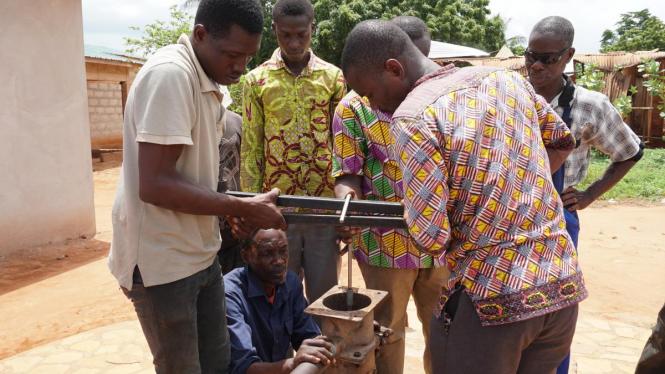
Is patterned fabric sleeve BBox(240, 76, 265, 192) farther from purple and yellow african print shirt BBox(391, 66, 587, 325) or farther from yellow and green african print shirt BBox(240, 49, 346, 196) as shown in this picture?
purple and yellow african print shirt BBox(391, 66, 587, 325)

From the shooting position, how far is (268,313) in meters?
2.90

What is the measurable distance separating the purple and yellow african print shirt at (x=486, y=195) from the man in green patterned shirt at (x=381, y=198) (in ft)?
3.20

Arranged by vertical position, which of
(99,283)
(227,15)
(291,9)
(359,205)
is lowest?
(99,283)

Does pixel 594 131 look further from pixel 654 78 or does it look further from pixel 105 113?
pixel 105 113

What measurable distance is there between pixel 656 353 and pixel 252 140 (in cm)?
235

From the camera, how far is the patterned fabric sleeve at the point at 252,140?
3.36 metres

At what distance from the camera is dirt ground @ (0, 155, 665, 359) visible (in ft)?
16.1

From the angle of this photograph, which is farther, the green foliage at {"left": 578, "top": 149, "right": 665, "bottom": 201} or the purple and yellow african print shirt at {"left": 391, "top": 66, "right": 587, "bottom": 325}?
the green foliage at {"left": 578, "top": 149, "right": 665, "bottom": 201}

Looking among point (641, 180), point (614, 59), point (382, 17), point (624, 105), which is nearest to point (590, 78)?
point (624, 105)

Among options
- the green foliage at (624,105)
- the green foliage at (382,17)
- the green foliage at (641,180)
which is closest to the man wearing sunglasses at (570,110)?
the green foliage at (641,180)

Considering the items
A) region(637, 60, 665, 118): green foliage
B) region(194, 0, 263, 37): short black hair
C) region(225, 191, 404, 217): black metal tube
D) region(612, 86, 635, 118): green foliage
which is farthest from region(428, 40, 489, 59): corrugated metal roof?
region(225, 191, 404, 217): black metal tube

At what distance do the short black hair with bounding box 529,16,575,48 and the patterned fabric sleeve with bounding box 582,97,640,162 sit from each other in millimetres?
370

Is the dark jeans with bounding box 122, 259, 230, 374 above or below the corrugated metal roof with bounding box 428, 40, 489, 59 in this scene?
below

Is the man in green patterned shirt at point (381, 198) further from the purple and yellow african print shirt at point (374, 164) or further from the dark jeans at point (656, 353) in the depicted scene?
the dark jeans at point (656, 353)
